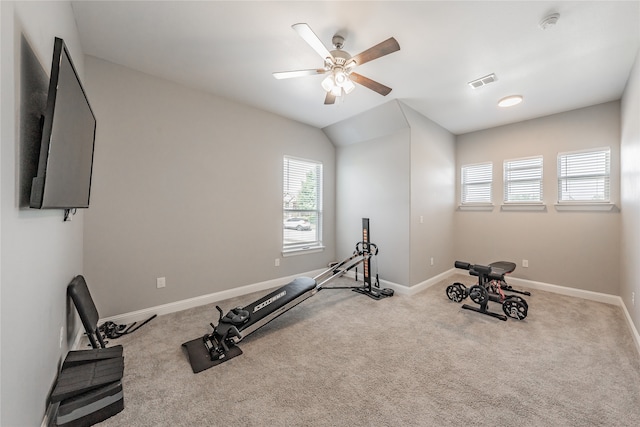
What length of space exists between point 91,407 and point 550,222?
583cm

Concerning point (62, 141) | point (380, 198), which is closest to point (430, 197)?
point (380, 198)

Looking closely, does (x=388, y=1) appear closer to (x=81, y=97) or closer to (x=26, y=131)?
(x=81, y=97)

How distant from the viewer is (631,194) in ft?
8.92

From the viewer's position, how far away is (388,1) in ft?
6.16

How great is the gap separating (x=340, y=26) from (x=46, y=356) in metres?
3.16

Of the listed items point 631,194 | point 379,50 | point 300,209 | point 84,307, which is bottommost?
point 84,307

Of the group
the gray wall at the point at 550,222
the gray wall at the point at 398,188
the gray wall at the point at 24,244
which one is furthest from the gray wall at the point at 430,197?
the gray wall at the point at 24,244

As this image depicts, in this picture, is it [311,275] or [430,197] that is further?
[311,275]

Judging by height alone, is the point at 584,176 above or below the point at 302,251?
above

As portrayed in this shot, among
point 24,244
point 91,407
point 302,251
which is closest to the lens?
point 24,244

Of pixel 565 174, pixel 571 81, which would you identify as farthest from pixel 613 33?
pixel 565 174

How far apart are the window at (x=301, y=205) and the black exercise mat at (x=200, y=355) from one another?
2064mm

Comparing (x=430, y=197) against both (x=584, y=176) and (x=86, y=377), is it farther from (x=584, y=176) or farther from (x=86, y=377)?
(x=86, y=377)

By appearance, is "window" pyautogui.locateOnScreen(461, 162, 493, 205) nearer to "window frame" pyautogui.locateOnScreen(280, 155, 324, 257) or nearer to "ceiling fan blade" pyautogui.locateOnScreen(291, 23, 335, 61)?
"window frame" pyautogui.locateOnScreen(280, 155, 324, 257)
